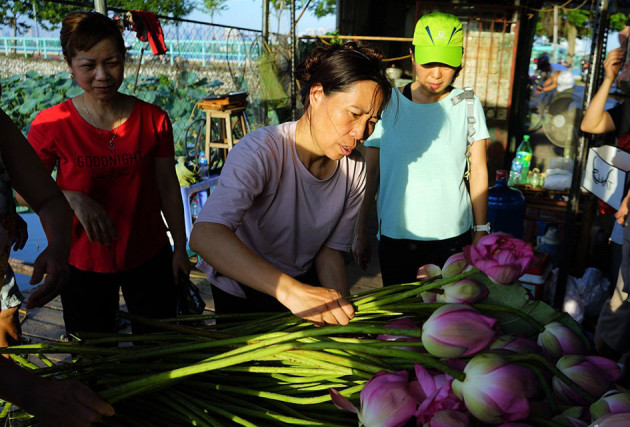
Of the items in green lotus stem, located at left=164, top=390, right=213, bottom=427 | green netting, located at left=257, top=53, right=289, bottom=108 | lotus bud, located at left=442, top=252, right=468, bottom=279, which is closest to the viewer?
green lotus stem, located at left=164, top=390, right=213, bottom=427

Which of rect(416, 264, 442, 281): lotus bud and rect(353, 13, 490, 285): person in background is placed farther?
rect(353, 13, 490, 285): person in background

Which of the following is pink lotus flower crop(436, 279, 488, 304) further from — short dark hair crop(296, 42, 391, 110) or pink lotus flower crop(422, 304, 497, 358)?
short dark hair crop(296, 42, 391, 110)

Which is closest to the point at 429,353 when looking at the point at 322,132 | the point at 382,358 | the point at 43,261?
the point at 382,358

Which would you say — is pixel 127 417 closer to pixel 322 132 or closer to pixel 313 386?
pixel 313 386

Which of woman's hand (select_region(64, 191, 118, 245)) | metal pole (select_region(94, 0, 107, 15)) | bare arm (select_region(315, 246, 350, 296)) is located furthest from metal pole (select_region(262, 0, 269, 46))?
bare arm (select_region(315, 246, 350, 296))

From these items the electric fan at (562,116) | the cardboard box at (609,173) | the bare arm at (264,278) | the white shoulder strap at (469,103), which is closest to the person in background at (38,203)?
the bare arm at (264,278)

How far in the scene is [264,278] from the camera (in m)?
1.07

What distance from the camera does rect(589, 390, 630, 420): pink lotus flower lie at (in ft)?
1.90

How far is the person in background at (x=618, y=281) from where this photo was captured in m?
2.29

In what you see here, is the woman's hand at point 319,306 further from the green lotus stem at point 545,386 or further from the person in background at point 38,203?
the person in background at point 38,203

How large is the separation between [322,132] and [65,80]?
19.2ft

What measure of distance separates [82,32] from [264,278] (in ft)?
3.79

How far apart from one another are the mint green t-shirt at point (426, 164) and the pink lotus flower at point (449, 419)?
155 centimetres

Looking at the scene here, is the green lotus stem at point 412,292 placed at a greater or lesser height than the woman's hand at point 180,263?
greater
